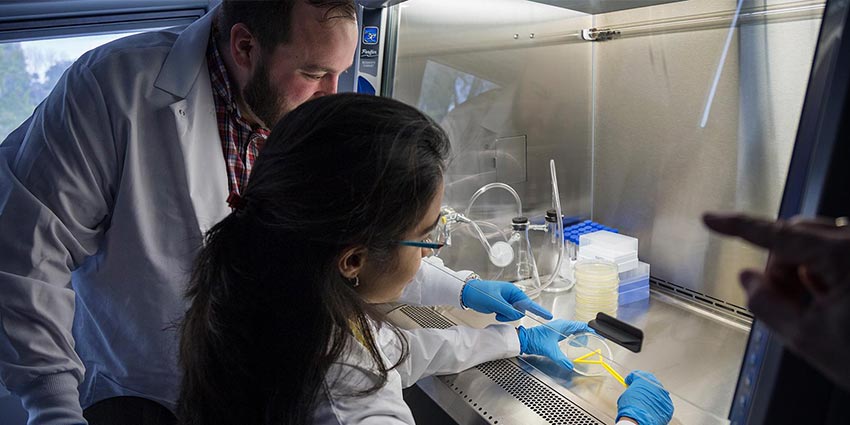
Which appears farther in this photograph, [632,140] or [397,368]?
[632,140]

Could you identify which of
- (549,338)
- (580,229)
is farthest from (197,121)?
(580,229)

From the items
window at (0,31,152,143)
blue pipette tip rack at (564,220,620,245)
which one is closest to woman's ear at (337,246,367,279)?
blue pipette tip rack at (564,220,620,245)

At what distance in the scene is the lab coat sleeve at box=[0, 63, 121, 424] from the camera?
3.48 ft

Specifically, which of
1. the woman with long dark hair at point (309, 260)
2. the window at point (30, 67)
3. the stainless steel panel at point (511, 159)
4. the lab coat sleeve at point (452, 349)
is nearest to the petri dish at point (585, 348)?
the lab coat sleeve at point (452, 349)

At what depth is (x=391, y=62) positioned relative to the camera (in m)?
1.73

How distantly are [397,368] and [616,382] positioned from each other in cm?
44

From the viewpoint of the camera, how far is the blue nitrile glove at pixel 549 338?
47.9 inches

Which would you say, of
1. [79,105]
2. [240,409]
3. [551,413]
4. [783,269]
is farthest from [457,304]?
[783,269]

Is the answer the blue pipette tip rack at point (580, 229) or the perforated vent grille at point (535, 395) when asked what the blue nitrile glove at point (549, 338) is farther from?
the blue pipette tip rack at point (580, 229)

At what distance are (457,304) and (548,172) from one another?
0.49m

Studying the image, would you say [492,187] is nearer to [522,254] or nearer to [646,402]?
[522,254]

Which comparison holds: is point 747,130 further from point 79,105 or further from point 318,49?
point 79,105

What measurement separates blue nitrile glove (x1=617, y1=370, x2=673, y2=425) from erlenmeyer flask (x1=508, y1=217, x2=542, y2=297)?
53cm

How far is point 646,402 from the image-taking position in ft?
3.27
